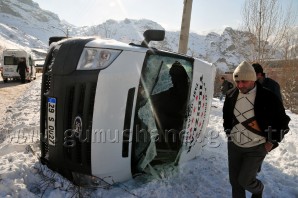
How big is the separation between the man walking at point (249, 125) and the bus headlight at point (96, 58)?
4.11ft

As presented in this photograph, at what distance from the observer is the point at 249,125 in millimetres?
3043

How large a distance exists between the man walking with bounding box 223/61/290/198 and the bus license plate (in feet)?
5.97

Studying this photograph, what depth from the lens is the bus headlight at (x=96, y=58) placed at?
2960 millimetres

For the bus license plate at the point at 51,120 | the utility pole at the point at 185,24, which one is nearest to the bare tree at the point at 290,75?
the utility pole at the point at 185,24

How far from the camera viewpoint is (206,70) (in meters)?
4.18

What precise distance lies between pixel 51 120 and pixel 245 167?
80.4 inches

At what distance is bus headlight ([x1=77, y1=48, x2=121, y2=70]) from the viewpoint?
9.71ft

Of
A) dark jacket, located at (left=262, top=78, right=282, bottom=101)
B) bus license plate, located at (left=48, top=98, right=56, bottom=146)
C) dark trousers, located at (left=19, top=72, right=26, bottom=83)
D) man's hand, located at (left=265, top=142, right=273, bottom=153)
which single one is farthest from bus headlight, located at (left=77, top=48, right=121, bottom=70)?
dark trousers, located at (left=19, top=72, right=26, bottom=83)

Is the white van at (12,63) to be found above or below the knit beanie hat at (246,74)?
below

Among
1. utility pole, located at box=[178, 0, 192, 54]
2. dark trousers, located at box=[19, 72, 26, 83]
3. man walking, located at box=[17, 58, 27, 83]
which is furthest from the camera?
dark trousers, located at box=[19, 72, 26, 83]

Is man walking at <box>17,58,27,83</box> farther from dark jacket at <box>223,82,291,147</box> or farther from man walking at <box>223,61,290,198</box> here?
dark jacket at <box>223,82,291,147</box>

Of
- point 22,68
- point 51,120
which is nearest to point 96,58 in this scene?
point 51,120

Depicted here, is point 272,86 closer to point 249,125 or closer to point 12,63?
point 249,125

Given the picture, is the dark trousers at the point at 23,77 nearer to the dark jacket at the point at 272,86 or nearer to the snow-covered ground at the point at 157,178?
the snow-covered ground at the point at 157,178
